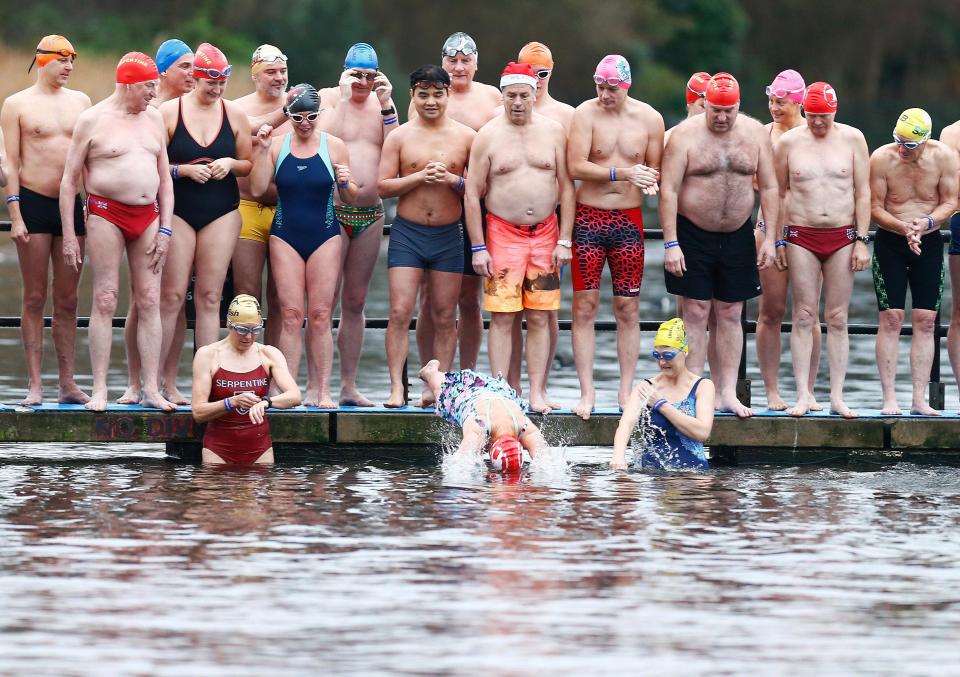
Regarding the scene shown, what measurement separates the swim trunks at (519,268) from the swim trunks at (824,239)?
1571 millimetres

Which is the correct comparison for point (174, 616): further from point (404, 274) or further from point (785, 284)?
point (785, 284)

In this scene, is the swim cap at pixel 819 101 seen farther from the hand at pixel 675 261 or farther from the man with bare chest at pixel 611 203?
the hand at pixel 675 261

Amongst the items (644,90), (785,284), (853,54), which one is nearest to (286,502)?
(785,284)

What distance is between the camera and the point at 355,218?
1299 cm

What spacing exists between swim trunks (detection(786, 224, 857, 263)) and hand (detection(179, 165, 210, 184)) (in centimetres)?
374

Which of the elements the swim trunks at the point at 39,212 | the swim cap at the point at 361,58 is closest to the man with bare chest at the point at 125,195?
the swim trunks at the point at 39,212

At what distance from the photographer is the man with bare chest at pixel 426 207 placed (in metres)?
12.8

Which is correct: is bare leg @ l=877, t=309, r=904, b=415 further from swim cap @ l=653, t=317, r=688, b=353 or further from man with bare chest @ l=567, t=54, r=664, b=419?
man with bare chest @ l=567, t=54, r=664, b=419

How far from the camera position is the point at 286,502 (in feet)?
37.0

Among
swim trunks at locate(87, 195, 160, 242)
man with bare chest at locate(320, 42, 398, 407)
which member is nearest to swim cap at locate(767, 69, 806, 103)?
man with bare chest at locate(320, 42, 398, 407)

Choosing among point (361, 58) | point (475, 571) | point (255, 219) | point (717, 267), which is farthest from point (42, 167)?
point (475, 571)

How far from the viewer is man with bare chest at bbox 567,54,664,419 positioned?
12.8 metres

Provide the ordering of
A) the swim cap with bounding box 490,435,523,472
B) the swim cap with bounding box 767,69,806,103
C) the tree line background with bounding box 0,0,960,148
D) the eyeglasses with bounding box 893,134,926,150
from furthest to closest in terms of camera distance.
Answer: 1. the tree line background with bounding box 0,0,960,148
2. the swim cap with bounding box 767,69,806,103
3. the eyeglasses with bounding box 893,134,926,150
4. the swim cap with bounding box 490,435,523,472

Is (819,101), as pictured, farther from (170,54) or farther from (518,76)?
(170,54)
